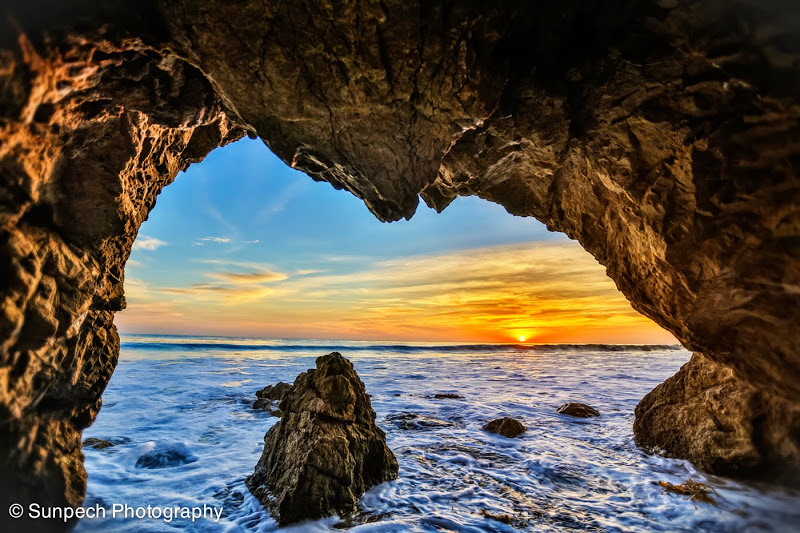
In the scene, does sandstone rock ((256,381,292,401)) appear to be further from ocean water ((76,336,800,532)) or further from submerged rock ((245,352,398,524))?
submerged rock ((245,352,398,524))

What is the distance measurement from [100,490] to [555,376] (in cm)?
1589

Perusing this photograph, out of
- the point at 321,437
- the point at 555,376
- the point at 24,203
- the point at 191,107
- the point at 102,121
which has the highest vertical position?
the point at 191,107

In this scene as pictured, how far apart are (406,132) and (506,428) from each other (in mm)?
5984

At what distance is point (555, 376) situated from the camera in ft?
53.2

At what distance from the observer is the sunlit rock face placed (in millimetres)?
2998

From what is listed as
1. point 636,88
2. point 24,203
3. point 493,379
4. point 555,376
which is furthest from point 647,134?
point 555,376

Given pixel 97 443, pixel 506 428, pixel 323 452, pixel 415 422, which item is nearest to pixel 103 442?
pixel 97 443

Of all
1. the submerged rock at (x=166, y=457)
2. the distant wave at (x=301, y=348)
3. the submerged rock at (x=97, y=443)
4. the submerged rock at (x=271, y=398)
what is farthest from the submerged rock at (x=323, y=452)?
the distant wave at (x=301, y=348)

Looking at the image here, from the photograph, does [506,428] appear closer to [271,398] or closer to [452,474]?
[452,474]

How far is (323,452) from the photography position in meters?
4.31

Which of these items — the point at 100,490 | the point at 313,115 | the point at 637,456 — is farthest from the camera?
the point at 637,456

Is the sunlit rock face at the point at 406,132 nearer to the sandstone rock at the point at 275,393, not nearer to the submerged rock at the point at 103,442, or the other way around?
the submerged rock at the point at 103,442

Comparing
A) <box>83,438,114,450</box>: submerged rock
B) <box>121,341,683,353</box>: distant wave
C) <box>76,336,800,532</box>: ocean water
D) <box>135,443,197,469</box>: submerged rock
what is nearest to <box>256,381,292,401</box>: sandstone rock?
<box>76,336,800,532</box>: ocean water

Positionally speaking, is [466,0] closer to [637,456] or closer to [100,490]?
[637,456]
